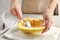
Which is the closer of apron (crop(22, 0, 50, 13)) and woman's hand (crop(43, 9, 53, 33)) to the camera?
woman's hand (crop(43, 9, 53, 33))

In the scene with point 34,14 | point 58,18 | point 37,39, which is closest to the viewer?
point 37,39

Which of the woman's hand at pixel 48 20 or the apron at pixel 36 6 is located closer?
the woman's hand at pixel 48 20

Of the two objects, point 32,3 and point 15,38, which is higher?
point 32,3

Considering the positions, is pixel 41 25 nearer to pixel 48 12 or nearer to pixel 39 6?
pixel 48 12

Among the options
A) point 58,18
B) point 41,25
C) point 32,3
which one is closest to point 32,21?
point 41,25

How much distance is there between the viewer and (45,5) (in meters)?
1.37

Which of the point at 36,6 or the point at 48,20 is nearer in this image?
the point at 48,20

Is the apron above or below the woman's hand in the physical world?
above

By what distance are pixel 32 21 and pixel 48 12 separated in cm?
11

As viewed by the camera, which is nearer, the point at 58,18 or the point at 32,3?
the point at 58,18

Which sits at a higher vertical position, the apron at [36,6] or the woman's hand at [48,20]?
the apron at [36,6]

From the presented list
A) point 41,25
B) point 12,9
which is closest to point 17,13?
point 12,9

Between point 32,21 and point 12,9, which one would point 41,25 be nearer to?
point 32,21

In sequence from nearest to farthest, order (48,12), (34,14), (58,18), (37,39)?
Result: (37,39), (48,12), (58,18), (34,14)
